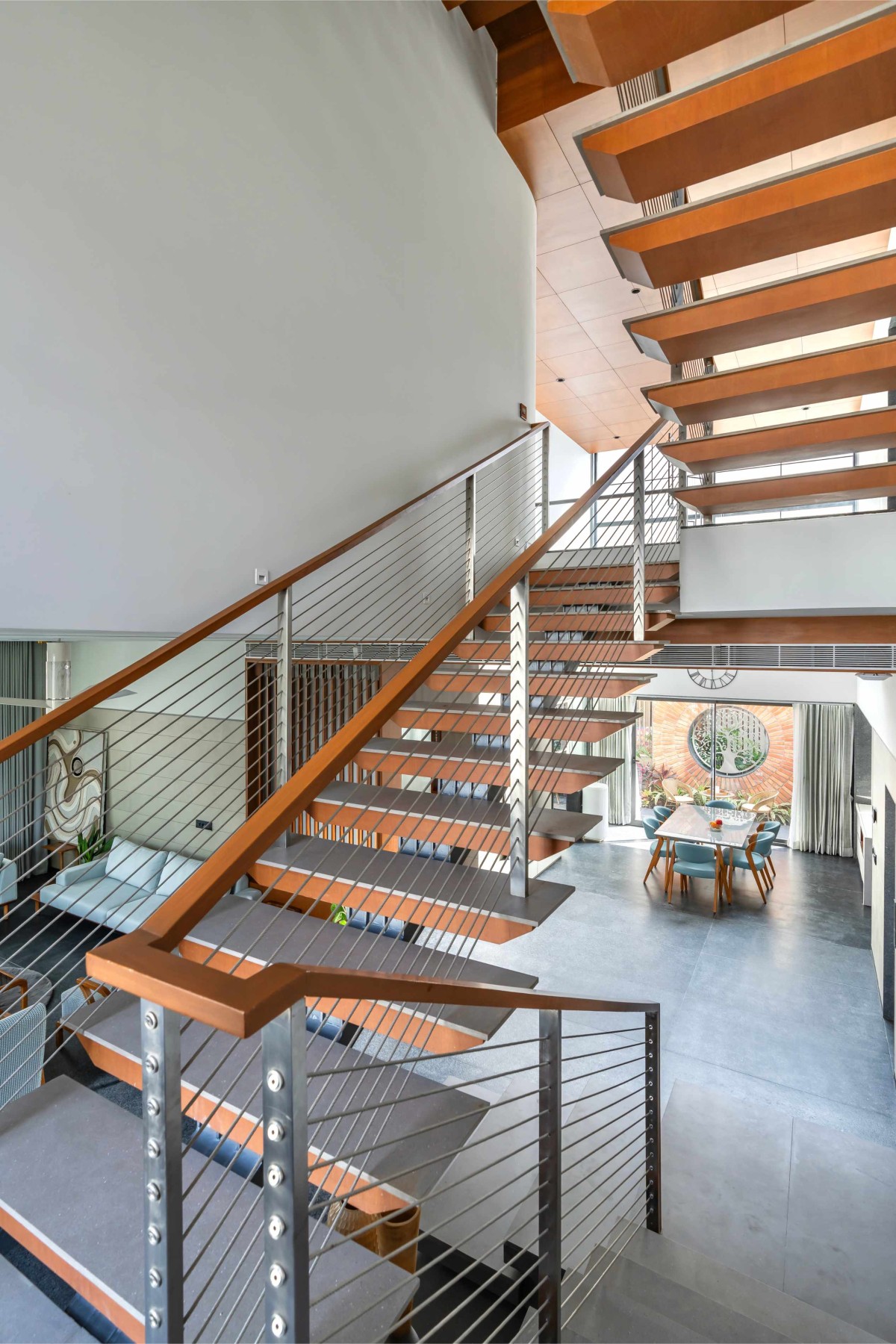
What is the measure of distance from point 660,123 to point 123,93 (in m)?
1.68

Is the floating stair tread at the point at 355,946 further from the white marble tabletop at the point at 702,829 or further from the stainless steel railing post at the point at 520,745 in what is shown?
the white marble tabletop at the point at 702,829

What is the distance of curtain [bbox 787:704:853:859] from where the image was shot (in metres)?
9.26

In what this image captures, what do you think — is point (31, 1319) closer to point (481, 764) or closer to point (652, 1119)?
point (481, 764)

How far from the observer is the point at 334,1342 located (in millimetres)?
1090

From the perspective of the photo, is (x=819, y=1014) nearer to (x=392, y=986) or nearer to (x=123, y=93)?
(x=392, y=986)

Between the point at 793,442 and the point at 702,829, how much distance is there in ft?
21.1

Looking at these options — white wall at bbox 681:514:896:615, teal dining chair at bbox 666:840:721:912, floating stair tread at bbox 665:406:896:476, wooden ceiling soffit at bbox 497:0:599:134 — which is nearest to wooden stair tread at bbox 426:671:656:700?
white wall at bbox 681:514:896:615

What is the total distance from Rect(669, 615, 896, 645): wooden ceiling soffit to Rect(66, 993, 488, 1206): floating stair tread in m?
2.60

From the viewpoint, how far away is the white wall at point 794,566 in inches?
121

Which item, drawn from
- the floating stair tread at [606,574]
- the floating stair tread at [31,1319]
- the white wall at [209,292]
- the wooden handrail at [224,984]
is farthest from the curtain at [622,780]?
the wooden handrail at [224,984]

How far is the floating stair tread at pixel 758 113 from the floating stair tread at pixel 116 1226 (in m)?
2.40

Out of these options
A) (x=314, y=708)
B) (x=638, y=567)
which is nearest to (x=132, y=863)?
(x=314, y=708)

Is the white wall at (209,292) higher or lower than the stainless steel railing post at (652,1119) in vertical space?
higher

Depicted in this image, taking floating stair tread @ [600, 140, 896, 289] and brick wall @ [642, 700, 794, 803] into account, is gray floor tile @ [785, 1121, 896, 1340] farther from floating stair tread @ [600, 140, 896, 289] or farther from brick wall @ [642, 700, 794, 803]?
brick wall @ [642, 700, 794, 803]
